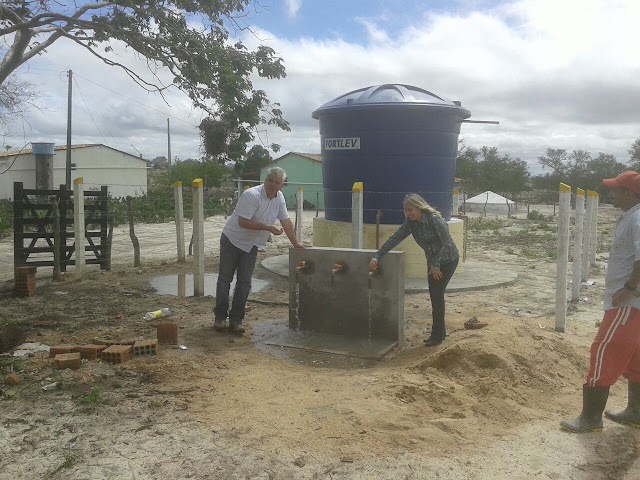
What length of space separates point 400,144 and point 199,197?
361 cm

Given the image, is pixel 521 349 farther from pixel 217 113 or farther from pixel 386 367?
pixel 217 113

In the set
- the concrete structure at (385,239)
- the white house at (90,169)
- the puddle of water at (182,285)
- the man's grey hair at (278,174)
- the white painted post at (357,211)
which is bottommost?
the puddle of water at (182,285)

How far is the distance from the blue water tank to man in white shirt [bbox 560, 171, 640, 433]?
236 inches

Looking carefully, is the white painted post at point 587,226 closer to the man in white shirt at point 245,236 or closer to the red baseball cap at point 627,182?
the man in white shirt at point 245,236

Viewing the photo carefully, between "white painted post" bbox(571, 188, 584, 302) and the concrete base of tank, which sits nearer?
the concrete base of tank

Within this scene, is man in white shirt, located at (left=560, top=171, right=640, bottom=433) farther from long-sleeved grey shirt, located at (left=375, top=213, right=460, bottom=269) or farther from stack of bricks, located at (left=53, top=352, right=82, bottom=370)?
stack of bricks, located at (left=53, top=352, right=82, bottom=370)

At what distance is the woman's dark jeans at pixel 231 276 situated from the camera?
21.3ft

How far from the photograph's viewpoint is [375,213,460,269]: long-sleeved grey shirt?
5.90 metres

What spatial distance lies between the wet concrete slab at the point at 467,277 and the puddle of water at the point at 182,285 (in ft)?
3.51

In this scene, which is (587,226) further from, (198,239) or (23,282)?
(23,282)

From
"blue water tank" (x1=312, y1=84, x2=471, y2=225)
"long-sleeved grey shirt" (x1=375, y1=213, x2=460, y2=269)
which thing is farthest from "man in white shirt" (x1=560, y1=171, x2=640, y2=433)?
"blue water tank" (x1=312, y1=84, x2=471, y2=225)

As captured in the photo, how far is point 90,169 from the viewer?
3875 centimetres

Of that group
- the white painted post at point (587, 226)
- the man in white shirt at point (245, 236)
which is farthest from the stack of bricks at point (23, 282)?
the white painted post at point (587, 226)

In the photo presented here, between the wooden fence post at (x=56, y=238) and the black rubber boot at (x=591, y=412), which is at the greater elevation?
the wooden fence post at (x=56, y=238)
